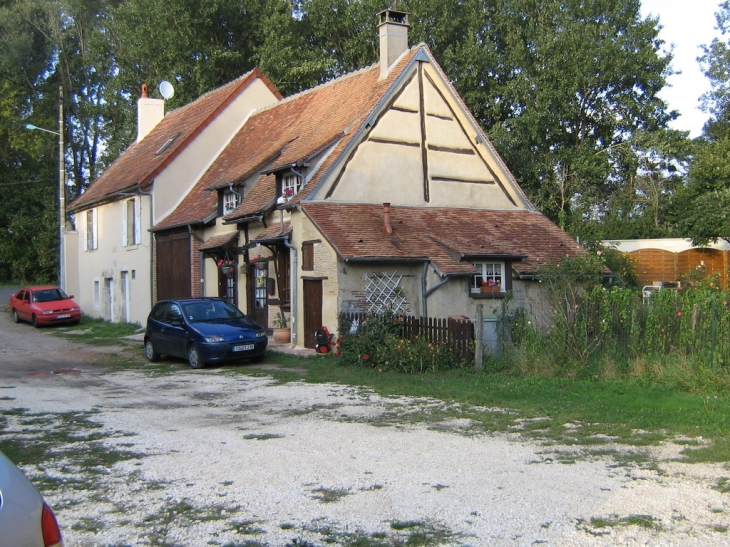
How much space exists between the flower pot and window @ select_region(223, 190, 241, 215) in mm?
4793

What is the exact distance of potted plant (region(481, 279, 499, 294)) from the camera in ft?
64.1

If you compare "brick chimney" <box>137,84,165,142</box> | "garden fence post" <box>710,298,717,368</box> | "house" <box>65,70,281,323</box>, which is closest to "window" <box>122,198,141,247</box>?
"house" <box>65,70,281,323</box>

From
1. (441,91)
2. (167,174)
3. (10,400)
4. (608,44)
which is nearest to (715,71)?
(608,44)

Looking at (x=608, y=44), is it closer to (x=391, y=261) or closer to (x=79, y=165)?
(x=391, y=261)

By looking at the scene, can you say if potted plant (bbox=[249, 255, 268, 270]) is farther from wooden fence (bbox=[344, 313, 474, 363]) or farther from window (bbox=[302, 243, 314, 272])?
wooden fence (bbox=[344, 313, 474, 363])

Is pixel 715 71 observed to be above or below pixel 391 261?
above

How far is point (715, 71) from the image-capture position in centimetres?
3969

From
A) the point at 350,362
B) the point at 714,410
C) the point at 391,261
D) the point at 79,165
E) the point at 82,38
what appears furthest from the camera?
the point at 79,165

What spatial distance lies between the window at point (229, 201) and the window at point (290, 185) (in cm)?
285

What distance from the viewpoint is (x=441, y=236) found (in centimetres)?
1972

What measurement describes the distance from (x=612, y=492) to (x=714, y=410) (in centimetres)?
406

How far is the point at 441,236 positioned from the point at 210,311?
6.04 m

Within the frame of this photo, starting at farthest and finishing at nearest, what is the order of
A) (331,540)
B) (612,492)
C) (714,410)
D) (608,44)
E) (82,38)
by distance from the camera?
(82,38) → (608,44) → (714,410) → (612,492) → (331,540)

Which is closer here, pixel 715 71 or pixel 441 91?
pixel 441 91
